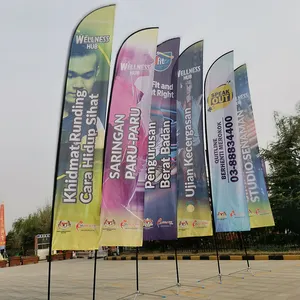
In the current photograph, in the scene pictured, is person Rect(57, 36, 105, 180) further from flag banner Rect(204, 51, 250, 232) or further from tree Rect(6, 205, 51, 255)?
tree Rect(6, 205, 51, 255)

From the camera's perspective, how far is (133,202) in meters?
6.27

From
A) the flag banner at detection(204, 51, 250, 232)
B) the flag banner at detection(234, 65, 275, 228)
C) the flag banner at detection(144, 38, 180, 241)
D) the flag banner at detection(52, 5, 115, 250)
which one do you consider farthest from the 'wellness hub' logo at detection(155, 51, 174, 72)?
the flag banner at detection(234, 65, 275, 228)

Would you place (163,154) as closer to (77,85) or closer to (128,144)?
(128,144)

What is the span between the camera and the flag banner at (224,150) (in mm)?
8844

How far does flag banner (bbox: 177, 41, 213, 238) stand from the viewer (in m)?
8.34

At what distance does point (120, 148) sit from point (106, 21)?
2.43m

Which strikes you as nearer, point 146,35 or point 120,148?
point 120,148

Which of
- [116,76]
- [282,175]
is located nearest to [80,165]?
[116,76]

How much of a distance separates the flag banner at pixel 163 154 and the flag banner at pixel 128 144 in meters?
1.17

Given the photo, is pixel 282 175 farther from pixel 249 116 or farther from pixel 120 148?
pixel 120 148

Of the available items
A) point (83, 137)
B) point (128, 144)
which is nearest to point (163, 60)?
point (128, 144)

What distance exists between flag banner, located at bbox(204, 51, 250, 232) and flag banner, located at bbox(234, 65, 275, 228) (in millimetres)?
1720

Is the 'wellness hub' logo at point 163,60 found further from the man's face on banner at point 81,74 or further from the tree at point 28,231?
the tree at point 28,231

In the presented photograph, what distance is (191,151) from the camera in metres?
8.80
